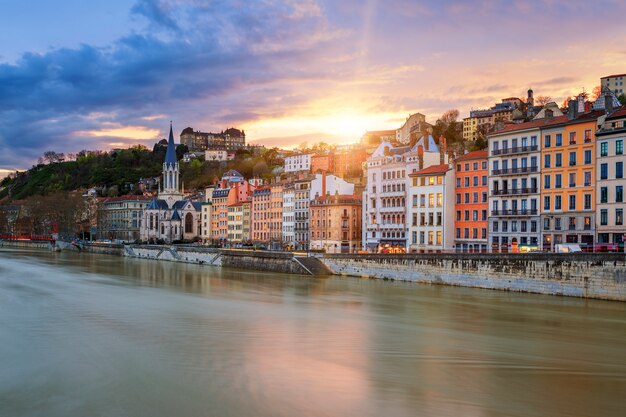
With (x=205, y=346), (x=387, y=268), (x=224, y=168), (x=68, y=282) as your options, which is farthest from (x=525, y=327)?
(x=224, y=168)

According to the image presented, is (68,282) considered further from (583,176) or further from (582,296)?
(583,176)

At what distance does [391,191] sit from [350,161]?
66.7m

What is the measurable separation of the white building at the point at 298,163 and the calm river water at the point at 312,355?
3897 inches

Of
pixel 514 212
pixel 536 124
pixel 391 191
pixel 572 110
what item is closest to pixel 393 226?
pixel 391 191

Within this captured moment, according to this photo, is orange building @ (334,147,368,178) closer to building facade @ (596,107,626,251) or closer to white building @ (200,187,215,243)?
white building @ (200,187,215,243)

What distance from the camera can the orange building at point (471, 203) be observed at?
5509 cm

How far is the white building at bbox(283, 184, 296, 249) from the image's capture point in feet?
282

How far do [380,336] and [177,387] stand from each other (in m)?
10.4

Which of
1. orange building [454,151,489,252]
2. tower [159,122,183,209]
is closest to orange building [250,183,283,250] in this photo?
orange building [454,151,489,252]

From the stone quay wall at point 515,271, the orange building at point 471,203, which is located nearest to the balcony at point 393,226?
the orange building at point 471,203

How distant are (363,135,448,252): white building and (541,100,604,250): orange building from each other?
593 inches

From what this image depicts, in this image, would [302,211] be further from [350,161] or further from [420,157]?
[350,161]

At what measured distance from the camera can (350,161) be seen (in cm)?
13162

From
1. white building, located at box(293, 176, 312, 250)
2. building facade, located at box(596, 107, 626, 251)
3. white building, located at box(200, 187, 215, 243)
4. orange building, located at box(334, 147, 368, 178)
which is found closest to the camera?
building facade, located at box(596, 107, 626, 251)
